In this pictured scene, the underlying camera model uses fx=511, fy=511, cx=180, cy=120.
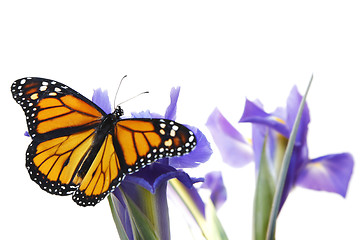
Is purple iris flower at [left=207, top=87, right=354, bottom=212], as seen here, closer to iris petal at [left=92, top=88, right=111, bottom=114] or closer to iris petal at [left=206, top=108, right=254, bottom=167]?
iris petal at [left=206, top=108, right=254, bottom=167]

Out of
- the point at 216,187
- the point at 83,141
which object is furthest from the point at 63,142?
the point at 216,187

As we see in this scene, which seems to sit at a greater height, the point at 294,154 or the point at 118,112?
the point at 118,112

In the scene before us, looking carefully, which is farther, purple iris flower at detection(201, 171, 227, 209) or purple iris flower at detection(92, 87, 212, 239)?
purple iris flower at detection(201, 171, 227, 209)

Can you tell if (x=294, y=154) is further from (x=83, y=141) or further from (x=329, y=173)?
(x=83, y=141)

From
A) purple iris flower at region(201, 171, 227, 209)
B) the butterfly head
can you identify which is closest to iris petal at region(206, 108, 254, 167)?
purple iris flower at region(201, 171, 227, 209)

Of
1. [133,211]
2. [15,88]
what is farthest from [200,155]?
[15,88]

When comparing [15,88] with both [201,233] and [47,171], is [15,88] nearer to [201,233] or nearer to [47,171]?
[47,171]
